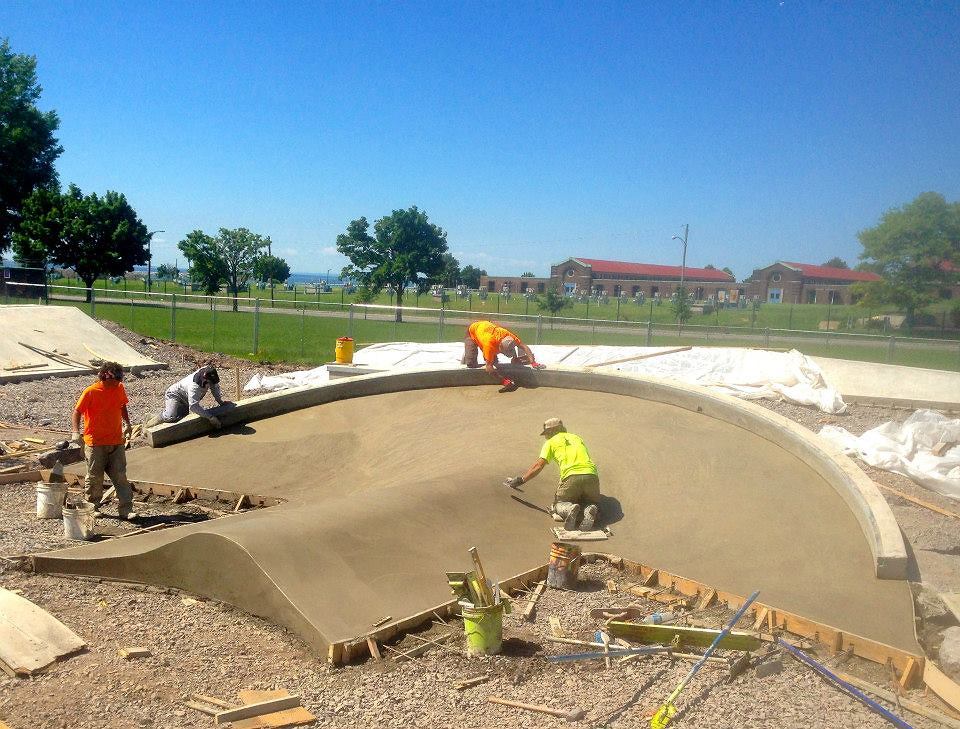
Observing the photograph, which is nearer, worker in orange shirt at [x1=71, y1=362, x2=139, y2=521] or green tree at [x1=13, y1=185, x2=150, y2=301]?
worker in orange shirt at [x1=71, y1=362, x2=139, y2=521]

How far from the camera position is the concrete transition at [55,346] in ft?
61.9

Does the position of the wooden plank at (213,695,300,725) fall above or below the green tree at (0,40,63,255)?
below

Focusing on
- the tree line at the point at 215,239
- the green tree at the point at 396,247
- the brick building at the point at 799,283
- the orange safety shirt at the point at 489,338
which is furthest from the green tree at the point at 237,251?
the orange safety shirt at the point at 489,338

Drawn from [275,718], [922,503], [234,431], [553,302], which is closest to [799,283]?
[553,302]

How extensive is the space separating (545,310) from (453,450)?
29446 mm

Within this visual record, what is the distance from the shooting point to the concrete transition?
18859 mm

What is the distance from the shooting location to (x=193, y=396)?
11.6 m

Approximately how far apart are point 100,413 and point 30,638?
133 inches

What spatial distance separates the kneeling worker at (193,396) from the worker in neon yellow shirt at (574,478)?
5.41 metres

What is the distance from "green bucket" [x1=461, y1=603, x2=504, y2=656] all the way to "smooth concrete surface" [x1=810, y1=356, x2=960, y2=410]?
46.1ft

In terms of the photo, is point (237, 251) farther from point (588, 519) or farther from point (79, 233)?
point (588, 519)

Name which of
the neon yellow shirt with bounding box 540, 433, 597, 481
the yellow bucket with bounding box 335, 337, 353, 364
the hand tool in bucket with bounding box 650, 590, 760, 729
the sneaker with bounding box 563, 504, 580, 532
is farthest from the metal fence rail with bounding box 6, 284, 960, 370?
the hand tool in bucket with bounding box 650, 590, 760, 729

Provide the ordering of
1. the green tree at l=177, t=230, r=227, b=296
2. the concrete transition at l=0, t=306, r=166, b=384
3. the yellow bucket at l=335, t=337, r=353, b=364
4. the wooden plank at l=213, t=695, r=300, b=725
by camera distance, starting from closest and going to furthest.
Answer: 1. the wooden plank at l=213, t=695, r=300, b=725
2. the yellow bucket at l=335, t=337, r=353, b=364
3. the concrete transition at l=0, t=306, r=166, b=384
4. the green tree at l=177, t=230, r=227, b=296

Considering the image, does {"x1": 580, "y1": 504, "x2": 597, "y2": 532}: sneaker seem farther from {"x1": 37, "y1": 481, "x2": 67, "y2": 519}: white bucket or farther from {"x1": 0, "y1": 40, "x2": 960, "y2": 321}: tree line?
{"x1": 0, "y1": 40, "x2": 960, "y2": 321}: tree line
